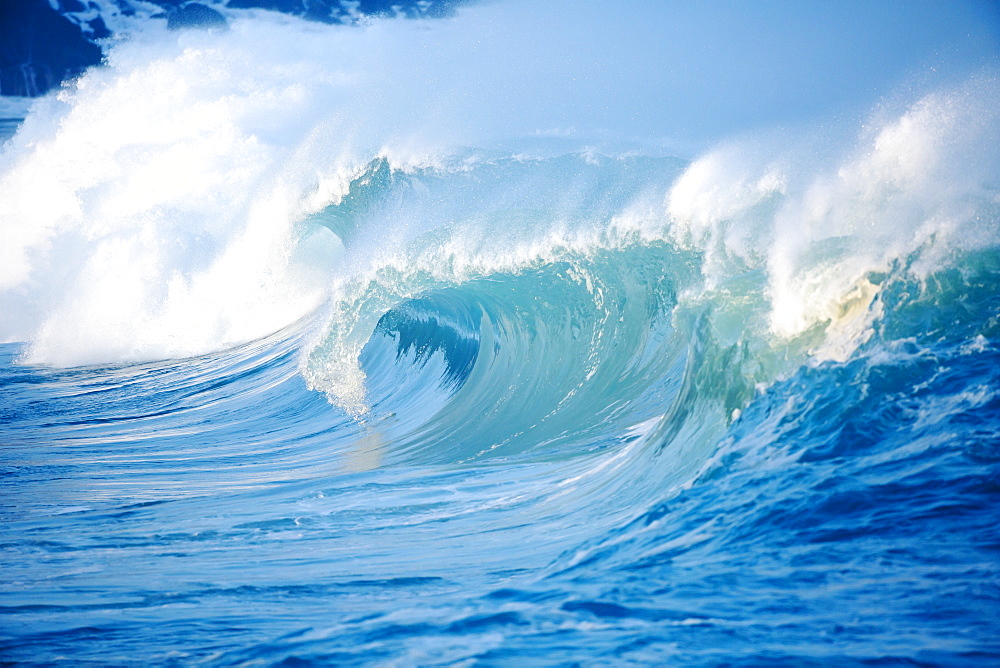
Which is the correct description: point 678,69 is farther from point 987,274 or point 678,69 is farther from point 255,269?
point 987,274

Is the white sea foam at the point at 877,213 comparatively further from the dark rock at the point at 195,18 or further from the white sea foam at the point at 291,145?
the dark rock at the point at 195,18

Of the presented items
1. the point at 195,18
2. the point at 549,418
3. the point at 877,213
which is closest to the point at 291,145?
the point at 195,18

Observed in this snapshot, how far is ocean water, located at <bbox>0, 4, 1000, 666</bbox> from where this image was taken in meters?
2.39

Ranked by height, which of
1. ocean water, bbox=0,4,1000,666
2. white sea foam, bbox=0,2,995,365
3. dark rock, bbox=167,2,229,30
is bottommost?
ocean water, bbox=0,4,1000,666

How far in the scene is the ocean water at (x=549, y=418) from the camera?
2.39 m

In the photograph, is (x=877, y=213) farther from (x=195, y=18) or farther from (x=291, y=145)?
(x=195, y=18)

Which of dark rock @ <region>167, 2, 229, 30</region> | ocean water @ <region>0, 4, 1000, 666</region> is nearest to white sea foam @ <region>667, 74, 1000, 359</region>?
ocean water @ <region>0, 4, 1000, 666</region>

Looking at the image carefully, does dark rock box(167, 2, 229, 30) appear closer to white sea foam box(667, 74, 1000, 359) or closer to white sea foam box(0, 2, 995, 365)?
white sea foam box(0, 2, 995, 365)

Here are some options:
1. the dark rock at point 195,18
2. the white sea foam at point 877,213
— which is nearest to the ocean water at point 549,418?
the white sea foam at point 877,213

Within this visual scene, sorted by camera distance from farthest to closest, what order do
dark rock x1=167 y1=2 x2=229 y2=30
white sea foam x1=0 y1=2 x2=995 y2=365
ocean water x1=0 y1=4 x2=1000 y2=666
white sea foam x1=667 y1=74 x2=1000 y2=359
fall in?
dark rock x1=167 y1=2 x2=229 y2=30, white sea foam x1=0 y1=2 x2=995 y2=365, white sea foam x1=667 y1=74 x2=1000 y2=359, ocean water x1=0 y1=4 x2=1000 y2=666

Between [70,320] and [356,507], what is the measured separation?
11.3 meters

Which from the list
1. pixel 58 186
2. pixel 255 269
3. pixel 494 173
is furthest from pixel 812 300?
pixel 58 186

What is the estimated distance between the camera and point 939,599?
2.06 meters

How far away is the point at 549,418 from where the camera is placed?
5.65 m
